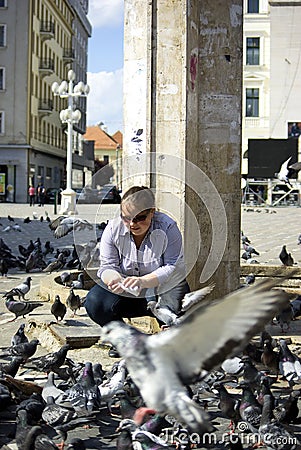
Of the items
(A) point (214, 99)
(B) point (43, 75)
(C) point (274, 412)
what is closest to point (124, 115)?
(A) point (214, 99)

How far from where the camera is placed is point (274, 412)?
4180mm

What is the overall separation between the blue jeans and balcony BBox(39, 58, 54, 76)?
48079 millimetres

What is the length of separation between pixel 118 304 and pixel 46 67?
160 ft

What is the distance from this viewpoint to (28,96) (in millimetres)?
48875

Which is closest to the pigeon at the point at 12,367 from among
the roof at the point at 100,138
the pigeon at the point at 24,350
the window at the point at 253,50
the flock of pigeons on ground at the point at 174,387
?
the flock of pigeons on ground at the point at 174,387

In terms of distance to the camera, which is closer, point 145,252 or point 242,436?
point 242,436

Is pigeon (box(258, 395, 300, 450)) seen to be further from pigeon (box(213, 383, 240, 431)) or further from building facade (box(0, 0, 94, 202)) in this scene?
building facade (box(0, 0, 94, 202))

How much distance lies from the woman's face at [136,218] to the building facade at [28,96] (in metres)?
43.2

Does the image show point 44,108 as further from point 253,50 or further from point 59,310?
point 59,310

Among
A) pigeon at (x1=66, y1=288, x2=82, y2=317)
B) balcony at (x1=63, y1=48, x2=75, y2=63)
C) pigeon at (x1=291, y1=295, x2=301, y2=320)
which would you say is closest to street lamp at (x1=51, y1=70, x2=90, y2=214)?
pigeon at (x1=66, y1=288, x2=82, y2=317)

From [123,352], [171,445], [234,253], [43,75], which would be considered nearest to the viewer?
[123,352]

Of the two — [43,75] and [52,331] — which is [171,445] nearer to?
[52,331]

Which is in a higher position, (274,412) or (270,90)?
Answer: (270,90)

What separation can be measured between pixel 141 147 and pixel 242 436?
9.33ft
